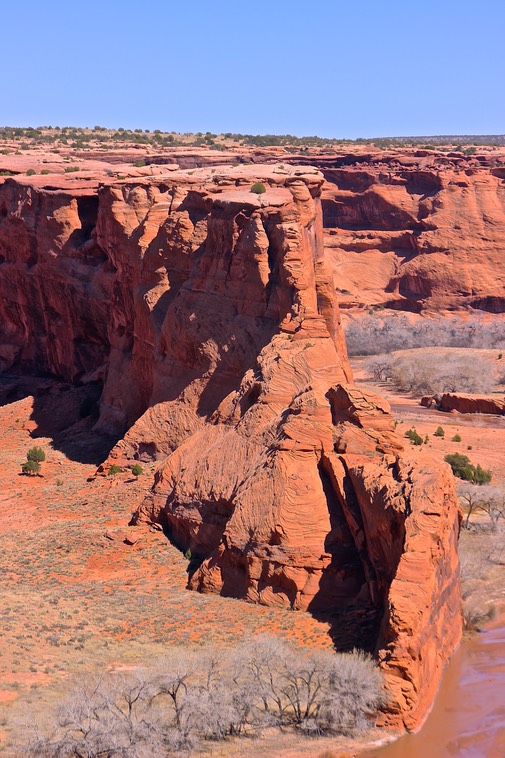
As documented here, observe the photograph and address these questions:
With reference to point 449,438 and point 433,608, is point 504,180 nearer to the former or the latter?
point 449,438

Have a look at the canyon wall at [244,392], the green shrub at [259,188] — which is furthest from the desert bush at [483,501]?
the green shrub at [259,188]

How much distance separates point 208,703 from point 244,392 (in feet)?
34.3

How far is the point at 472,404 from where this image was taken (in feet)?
148

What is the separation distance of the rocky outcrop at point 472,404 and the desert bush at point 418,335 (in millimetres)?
18961

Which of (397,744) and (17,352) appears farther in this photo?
(17,352)

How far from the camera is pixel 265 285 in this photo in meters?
28.3

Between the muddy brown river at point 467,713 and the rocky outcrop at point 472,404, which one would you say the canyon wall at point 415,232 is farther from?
the muddy brown river at point 467,713

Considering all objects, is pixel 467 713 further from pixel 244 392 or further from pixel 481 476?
pixel 481 476

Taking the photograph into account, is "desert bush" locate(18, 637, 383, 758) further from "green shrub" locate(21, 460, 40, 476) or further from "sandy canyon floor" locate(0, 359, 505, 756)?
"green shrub" locate(21, 460, 40, 476)

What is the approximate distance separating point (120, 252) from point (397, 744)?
24272 millimetres

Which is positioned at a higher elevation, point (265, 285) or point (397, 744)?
point (265, 285)

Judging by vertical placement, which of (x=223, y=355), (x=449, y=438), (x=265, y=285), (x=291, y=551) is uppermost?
(x=265, y=285)

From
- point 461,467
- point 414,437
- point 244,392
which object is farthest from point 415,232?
point 244,392

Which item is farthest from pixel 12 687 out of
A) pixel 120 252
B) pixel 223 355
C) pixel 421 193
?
pixel 421 193
